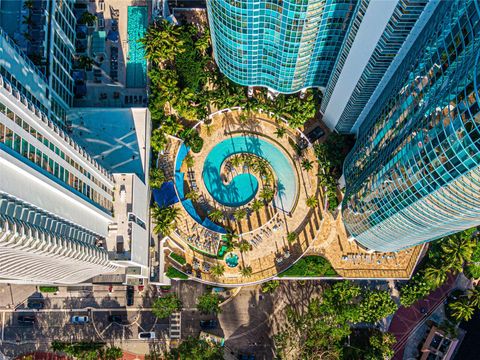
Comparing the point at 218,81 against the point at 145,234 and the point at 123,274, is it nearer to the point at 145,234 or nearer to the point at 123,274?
the point at 145,234

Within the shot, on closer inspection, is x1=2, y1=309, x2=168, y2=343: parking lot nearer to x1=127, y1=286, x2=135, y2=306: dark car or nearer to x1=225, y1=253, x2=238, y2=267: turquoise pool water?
x1=127, y1=286, x2=135, y2=306: dark car

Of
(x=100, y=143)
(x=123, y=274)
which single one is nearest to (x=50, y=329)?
(x=123, y=274)

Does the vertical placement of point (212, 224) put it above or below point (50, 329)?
above

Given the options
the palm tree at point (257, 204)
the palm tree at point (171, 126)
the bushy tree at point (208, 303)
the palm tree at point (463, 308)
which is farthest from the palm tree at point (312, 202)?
the palm tree at point (463, 308)

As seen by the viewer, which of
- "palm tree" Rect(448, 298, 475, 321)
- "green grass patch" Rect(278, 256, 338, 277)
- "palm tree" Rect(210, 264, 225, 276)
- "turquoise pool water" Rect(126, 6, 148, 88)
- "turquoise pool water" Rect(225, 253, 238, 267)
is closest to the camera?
"palm tree" Rect(448, 298, 475, 321)

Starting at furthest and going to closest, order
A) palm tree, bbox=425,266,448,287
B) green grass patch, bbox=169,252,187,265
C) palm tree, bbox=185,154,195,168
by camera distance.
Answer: palm tree, bbox=185,154,195,168 → green grass patch, bbox=169,252,187,265 → palm tree, bbox=425,266,448,287

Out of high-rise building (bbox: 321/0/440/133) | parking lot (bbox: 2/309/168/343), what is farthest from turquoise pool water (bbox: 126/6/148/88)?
parking lot (bbox: 2/309/168/343)

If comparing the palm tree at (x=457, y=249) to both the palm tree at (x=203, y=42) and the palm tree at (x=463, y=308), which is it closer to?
the palm tree at (x=463, y=308)
